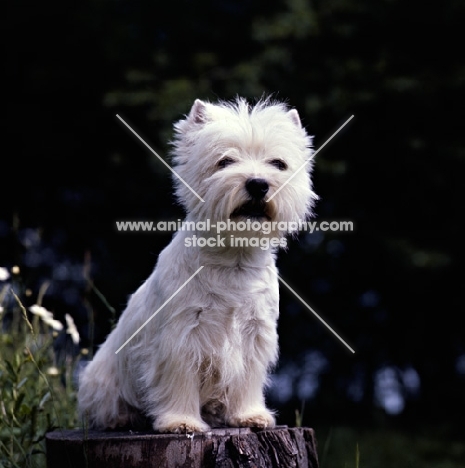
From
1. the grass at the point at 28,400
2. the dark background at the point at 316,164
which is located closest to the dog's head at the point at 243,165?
the grass at the point at 28,400

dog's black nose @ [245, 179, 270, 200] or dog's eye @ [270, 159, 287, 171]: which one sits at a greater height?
dog's eye @ [270, 159, 287, 171]

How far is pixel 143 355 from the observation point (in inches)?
166

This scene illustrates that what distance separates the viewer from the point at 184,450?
3764mm

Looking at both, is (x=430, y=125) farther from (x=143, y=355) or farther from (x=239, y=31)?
(x=143, y=355)

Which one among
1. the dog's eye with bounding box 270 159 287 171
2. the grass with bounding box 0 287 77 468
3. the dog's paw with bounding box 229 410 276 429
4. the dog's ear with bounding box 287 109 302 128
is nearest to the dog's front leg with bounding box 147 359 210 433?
the dog's paw with bounding box 229 410 276 429

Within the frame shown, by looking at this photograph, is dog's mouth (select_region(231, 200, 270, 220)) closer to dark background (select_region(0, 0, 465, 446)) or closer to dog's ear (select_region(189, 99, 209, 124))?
dog's ear (select_region(189, 99, 209, 124))

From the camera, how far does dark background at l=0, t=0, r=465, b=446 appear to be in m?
10.5

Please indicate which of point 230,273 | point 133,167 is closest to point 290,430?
point 230,273

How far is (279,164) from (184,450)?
58.4 inches

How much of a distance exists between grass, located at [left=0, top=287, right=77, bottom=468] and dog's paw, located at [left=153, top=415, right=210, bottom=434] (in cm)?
78

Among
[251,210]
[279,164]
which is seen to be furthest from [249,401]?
[279,164]

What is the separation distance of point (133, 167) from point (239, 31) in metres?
2.58

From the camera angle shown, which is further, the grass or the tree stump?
the grass

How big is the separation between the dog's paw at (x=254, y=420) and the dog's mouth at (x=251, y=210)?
1.02 m
